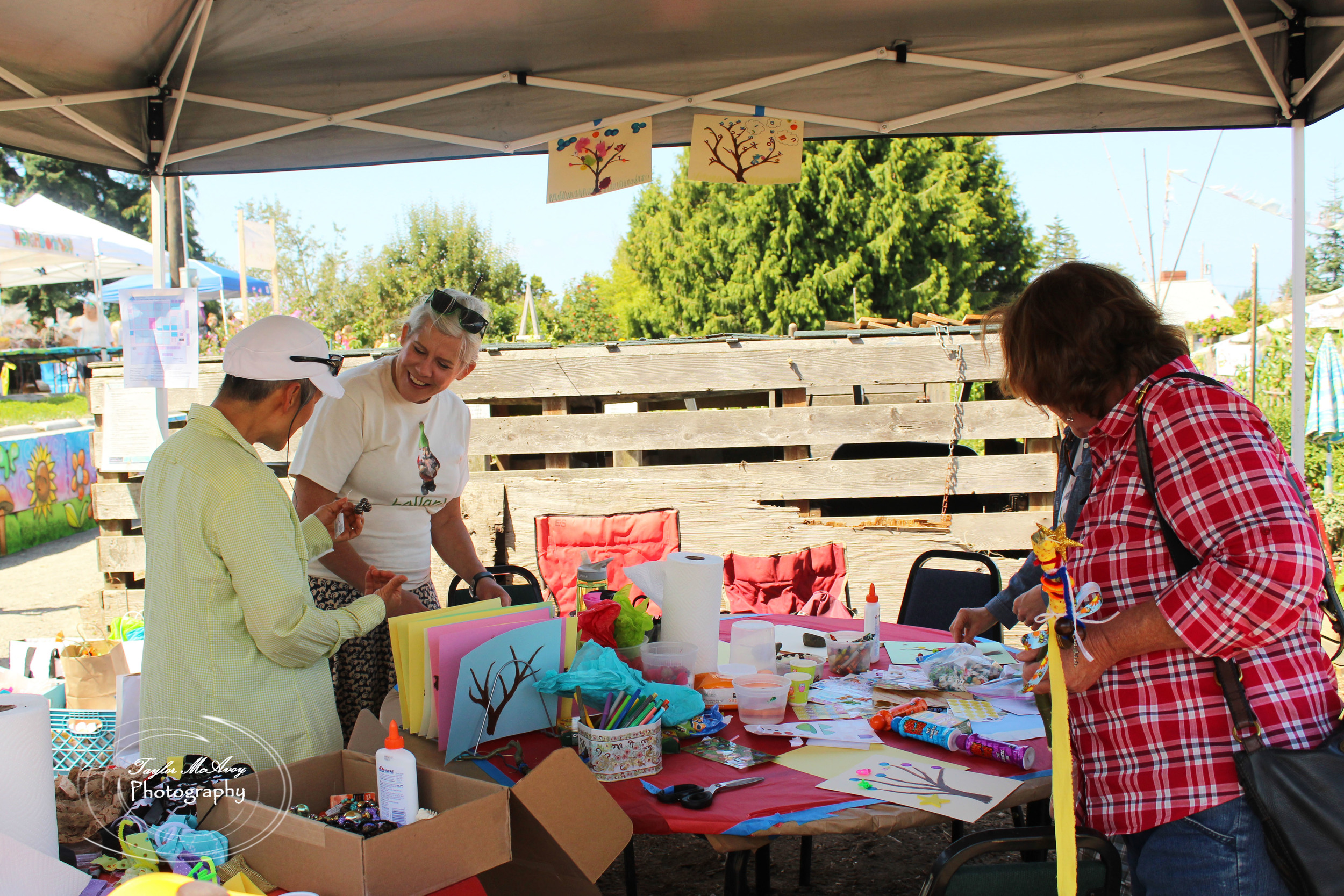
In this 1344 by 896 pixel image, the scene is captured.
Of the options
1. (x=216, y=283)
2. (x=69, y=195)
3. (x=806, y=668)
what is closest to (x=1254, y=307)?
(x=806, y=668)

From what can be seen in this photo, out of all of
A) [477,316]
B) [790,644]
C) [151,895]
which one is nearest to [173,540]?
[151,895]

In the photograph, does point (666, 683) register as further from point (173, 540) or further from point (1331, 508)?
point (1331, 508)

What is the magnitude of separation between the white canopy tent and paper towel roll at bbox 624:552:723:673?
1.86 m

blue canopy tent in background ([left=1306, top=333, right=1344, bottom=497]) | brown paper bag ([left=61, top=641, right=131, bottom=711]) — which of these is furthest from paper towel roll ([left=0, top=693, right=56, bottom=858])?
blue canopy tent in background ([left=1306, top=333, right=1344, bottom=497])

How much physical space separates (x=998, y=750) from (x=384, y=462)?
1.99 metres

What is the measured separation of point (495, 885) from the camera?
140 centimetres

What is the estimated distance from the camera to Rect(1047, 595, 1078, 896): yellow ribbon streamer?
1.36 m

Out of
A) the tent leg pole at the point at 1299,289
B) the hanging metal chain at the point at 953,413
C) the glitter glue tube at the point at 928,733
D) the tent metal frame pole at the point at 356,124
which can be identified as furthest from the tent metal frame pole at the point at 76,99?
the tent leg pole at the point at 1299,289

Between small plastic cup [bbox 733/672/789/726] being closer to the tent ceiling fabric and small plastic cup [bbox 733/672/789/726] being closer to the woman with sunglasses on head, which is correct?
the woman with sunglasses on head

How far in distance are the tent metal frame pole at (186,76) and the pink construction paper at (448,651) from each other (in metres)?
2.31

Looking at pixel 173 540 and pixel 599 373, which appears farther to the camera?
pixel 599 373

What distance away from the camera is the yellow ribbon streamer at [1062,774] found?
136 cm

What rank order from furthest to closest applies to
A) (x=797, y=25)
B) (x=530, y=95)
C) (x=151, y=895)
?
(x=530, y=95), (x=797, y=25), (x=151, y=895)

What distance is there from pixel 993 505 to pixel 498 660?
4.28m
